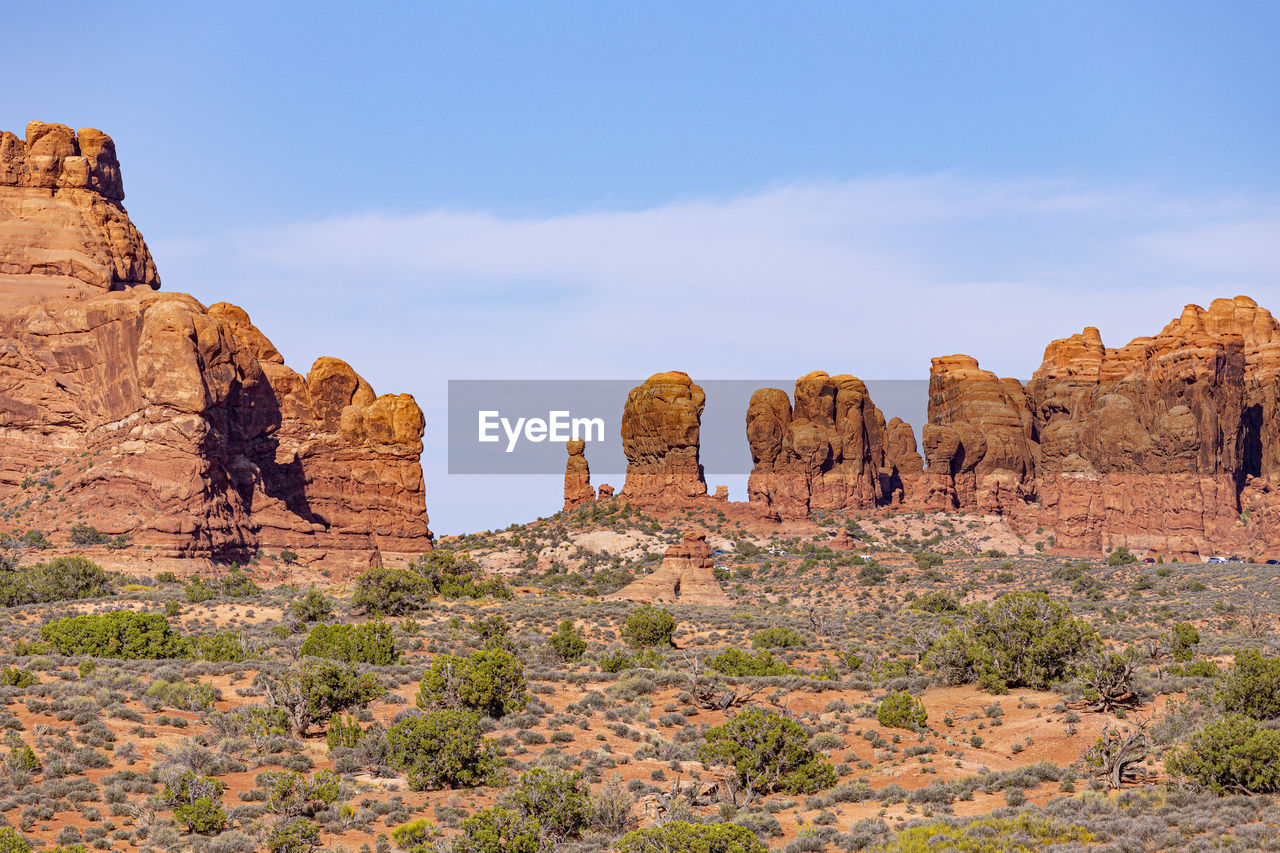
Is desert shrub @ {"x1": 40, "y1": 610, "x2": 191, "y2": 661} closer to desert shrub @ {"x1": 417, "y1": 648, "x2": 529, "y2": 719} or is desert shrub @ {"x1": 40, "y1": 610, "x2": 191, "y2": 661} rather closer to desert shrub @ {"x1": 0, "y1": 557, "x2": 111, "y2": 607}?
desert shrub @ {"x1": 417, "y1": 648, "x2": 529, "y2": 719}

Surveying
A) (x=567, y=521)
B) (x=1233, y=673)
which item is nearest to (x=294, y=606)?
(x=1233, y=673)

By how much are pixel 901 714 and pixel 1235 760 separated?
10106mm

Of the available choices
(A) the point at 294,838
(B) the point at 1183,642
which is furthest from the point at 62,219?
(B) the point at 1183,642

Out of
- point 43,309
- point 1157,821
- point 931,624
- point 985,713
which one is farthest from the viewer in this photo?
point 43,309

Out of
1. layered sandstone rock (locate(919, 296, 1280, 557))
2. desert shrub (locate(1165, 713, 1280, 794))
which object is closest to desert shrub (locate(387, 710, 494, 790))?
desert shrub (locate(1165, 713, 1280, 794))

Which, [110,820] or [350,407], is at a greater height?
[350,407]

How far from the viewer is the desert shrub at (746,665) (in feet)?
133

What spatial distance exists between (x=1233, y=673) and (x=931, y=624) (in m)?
26.4

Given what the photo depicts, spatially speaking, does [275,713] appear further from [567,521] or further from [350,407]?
[567,521]

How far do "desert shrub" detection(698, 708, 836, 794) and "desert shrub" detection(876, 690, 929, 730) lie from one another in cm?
414

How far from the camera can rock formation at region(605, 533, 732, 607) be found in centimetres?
7431

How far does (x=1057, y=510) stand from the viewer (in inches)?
4803

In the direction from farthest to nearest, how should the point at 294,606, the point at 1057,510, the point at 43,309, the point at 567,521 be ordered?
1. the point at 1057,510
2. the point at 567,521
3. the point at 43,309
4. the point at 294,606

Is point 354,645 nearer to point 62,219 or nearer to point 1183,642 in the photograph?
point 1183,642
